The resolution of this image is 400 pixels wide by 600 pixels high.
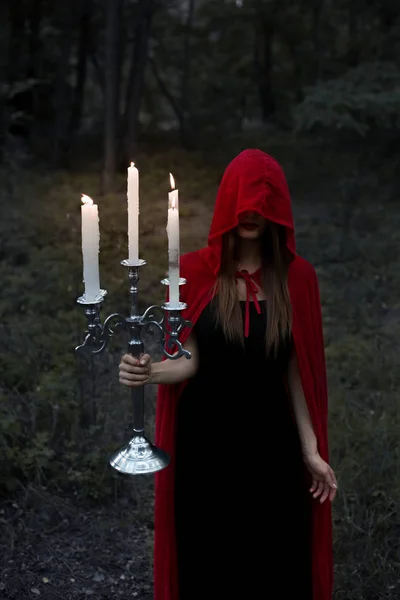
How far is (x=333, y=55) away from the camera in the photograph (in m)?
12.7

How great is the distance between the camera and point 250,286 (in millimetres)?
2324

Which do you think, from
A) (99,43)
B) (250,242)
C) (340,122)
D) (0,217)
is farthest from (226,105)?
(250,242)

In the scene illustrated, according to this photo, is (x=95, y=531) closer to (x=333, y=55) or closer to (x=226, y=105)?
(x=333, y=55)

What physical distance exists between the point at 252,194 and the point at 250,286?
0.33 meters

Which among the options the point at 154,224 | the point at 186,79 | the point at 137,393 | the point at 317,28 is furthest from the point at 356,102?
the point at 186,79

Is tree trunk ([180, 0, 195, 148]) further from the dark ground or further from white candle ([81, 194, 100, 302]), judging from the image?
→ white candle ([81, 194, 100, 302])

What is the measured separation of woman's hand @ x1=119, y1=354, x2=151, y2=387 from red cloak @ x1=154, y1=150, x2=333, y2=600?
0.35 metres

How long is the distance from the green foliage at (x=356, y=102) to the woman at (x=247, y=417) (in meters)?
4.84

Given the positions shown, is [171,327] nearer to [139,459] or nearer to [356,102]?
[139,459]

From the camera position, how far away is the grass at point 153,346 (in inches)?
150

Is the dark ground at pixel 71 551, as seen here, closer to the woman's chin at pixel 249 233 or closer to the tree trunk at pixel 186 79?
the woman's chin at pixel 249 233

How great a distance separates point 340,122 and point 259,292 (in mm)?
5026

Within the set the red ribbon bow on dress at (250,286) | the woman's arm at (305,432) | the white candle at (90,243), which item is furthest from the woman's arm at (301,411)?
the white candle at (90,243)

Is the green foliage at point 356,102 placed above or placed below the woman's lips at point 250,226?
above
